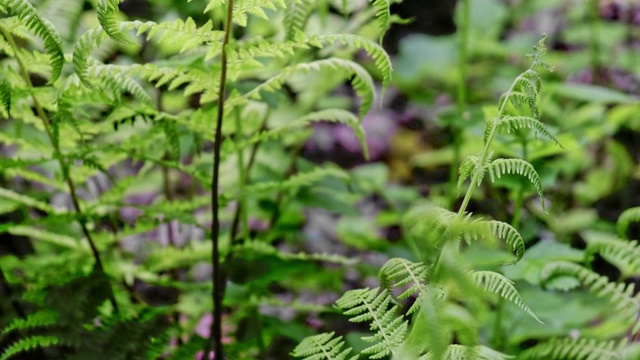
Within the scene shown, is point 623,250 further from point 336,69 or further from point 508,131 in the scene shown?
point 336,69

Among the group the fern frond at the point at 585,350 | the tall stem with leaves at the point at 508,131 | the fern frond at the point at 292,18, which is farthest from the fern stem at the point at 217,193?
the fern frond at the point at 585,350

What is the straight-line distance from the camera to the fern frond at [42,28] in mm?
675

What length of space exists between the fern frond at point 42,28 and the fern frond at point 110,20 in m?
0.07

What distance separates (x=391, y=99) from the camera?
3.51 meters

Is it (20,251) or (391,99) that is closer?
(20,251)

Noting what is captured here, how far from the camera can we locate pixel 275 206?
147 cm

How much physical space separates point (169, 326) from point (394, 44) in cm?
341

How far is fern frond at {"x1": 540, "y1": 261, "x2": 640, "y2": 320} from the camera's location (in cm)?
80

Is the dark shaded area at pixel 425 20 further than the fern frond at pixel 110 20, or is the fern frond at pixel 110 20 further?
the dark shaded area at pixel 425 20

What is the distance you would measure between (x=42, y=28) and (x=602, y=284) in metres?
0.77

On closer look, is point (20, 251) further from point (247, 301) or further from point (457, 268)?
point (457, 268)

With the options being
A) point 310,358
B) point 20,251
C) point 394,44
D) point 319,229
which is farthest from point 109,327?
point 394,44

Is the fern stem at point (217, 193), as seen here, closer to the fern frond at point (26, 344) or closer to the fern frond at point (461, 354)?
the fern frond at point (26, 344)

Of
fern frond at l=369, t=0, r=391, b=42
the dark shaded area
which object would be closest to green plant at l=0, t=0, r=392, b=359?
fern frond at l=369, t=0, r=391, b=42
